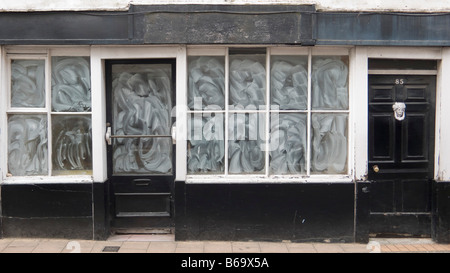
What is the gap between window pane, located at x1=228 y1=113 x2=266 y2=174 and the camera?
20.6 feet

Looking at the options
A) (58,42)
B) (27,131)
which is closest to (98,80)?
(58,42)

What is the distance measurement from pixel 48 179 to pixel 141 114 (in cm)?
159

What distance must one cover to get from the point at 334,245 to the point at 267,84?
2.44 meters

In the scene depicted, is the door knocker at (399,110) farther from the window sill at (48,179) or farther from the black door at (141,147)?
the window sill at (48,179)

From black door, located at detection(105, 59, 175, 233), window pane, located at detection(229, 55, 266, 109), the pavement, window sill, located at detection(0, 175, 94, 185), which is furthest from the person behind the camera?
black door, located at detection(105, 59, 175, 233)

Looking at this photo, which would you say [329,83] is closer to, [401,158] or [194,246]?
[401,158]

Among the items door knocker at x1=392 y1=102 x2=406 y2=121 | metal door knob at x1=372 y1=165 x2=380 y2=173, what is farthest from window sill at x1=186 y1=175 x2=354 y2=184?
door knocker at x1=392 y1=102 x2=406 y2=121

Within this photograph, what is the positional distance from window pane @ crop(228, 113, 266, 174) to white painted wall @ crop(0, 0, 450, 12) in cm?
161

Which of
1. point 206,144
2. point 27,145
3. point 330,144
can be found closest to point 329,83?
point 330,144

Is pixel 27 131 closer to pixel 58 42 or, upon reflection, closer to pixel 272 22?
pixel 58 42

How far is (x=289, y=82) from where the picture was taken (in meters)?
6.27

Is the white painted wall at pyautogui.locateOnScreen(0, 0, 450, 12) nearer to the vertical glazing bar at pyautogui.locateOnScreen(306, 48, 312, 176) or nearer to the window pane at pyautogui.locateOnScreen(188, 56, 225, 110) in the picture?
the vertical glazing bar at pyautogui.locateOnScreen(306, 48, 312, 176)

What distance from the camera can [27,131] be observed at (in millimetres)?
6258

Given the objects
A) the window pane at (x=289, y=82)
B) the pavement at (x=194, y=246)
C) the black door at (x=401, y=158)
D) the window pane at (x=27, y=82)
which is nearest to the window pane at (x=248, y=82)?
the window pane at (x=289, y=82)
